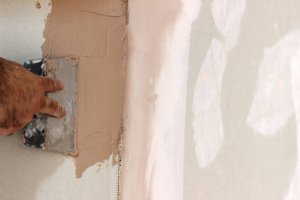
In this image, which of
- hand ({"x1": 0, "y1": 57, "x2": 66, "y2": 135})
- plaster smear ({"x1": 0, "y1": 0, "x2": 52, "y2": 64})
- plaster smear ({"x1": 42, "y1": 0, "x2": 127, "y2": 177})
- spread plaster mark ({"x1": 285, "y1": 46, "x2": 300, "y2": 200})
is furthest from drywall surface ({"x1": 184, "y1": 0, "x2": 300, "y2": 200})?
plaster smear ({"x1": 0, "y1": 0, "x2": 52, "y2": 64})

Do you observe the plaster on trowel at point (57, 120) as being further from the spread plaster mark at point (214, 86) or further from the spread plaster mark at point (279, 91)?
the spread plaster mark at point (279, 91)

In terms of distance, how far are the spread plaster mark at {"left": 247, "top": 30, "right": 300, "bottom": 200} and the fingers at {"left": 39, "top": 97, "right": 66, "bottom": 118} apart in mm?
699

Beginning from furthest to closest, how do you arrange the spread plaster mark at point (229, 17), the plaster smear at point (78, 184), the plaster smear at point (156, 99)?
the plaster smear at point (78, 184)
the plaster smear at point (156, 99)
the spread plaster mark at point (229, 17)

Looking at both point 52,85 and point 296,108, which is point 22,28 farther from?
point 296,108

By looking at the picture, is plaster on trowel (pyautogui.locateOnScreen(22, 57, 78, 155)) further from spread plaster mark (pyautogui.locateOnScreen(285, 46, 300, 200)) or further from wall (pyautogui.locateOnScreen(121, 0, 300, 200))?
spread plaster mark (pyautogui.locateOnScreen(285, 46, 300, 200))

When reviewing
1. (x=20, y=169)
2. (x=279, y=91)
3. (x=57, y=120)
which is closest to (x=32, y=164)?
(x=20, y=169)

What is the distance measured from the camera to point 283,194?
35.8 inches

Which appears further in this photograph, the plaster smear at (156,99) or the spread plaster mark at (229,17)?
the plaster smear at (156,99)

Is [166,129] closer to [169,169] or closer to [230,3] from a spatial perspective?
[169,169]

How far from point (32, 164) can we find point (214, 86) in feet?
2.39

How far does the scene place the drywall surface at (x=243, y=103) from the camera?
→ 0.92 m

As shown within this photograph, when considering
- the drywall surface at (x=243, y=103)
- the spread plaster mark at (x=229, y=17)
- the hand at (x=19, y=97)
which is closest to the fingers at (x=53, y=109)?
the hand at (x=19, y=97)

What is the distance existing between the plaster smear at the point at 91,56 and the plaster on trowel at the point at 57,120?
0.09 feet

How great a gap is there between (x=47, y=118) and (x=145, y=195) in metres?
0.46
